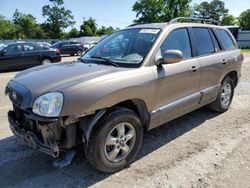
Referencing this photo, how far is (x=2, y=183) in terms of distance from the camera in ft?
10.9

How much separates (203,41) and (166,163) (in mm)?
2451

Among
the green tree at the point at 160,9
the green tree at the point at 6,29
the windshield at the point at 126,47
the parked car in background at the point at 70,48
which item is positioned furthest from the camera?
the green tree at the point at 6,29

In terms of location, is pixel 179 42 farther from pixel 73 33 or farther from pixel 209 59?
pixel 73 33

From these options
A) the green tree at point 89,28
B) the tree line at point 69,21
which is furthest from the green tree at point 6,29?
the green tree at point 89,28

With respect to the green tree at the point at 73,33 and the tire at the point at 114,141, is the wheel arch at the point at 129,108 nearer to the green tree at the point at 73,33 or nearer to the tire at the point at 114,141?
the tire at the point at 114,141

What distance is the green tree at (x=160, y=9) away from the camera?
59031 mm

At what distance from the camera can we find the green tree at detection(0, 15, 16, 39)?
7362cm

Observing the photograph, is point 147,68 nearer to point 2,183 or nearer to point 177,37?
point 177,37

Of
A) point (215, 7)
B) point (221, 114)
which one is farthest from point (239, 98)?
point (215, 7)

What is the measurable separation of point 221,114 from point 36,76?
12.7 ft

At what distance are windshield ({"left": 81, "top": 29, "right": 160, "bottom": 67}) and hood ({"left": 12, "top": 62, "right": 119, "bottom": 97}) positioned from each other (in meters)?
0.34

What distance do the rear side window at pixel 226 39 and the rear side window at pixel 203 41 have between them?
1.67 feet

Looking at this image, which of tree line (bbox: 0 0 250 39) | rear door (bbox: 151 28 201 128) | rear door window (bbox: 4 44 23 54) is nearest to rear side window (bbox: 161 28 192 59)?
rear door (bbox: 151 28 201 128)

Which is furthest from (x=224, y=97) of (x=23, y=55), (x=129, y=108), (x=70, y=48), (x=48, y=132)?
(x=70, y=48)
